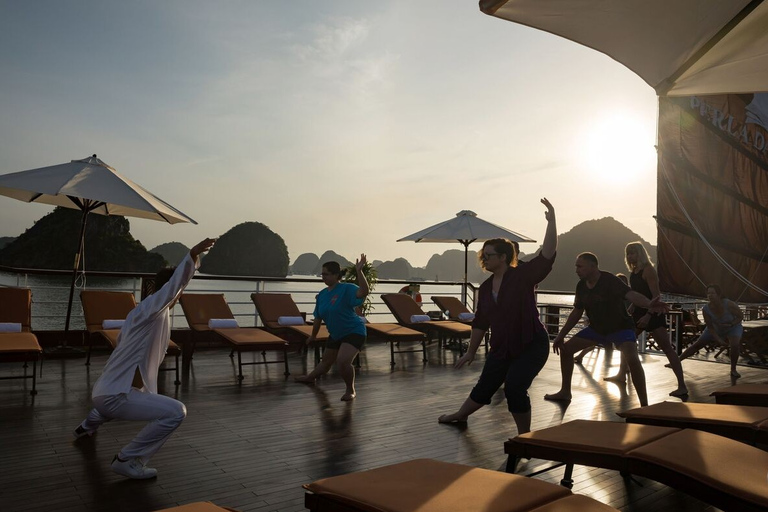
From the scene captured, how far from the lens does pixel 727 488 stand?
6.63 feet

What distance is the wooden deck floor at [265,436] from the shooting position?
3.03 m

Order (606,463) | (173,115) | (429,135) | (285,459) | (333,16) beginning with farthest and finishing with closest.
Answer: (173,115)
(429,135)
(333,16)
(285,459)
(606,463)

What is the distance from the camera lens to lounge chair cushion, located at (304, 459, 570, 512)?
1.79 metres

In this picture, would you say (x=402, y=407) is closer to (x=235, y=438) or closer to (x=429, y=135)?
(x=235, y=438)

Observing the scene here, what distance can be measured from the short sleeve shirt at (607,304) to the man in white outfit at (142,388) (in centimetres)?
380

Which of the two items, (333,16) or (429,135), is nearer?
(333,16)

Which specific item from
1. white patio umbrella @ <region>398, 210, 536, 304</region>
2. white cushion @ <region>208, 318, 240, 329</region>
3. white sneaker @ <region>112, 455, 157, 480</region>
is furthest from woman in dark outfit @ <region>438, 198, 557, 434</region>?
white patio umbrella @ <region>398, 210, 536, 304</region>

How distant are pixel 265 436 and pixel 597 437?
2.53m

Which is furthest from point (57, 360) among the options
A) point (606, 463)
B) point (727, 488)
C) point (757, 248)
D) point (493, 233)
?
point (757, 248)

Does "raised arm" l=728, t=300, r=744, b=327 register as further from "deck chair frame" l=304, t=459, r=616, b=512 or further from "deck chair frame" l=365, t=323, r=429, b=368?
"deck chair frame" l=304, t=459, r=616, b=512

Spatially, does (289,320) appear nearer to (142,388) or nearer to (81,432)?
(81,432)

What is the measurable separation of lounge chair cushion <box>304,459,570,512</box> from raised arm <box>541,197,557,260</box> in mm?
1792

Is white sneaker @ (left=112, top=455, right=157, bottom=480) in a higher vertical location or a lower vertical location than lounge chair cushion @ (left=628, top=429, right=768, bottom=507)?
lower

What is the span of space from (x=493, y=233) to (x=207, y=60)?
22.0 feet
